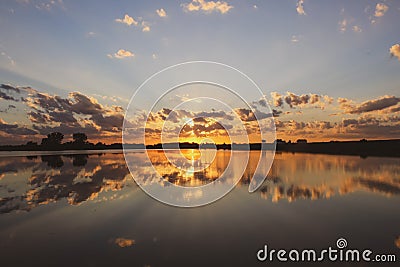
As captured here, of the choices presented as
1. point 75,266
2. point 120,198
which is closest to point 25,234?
point 75,266

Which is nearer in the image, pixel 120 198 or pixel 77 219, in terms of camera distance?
pixel 77 219

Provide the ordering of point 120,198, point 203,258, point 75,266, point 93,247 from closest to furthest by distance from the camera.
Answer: point 75,266, point 203,258, point 93,247, point 120,198

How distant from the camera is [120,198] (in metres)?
18.9

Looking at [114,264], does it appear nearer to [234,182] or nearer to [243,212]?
[243,212]

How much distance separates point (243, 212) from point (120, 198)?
30.0ft

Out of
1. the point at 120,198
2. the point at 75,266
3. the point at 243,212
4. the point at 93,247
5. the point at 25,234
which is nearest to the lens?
the point at 75,266

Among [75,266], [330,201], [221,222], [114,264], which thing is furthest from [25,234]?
[330,201]

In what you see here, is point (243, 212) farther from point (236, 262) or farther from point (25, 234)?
point (25, 234)

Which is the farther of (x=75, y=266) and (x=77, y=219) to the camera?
(x=77, y=219)

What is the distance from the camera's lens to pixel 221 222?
44.3 ft

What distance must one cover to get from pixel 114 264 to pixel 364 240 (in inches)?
389

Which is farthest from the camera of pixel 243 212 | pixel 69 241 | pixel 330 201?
pixel 330 201

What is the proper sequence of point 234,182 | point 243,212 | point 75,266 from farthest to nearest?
1. point 234,182
2. point 243,212
3. point 75,266

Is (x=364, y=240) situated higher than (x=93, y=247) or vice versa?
(x=364, y=240)
